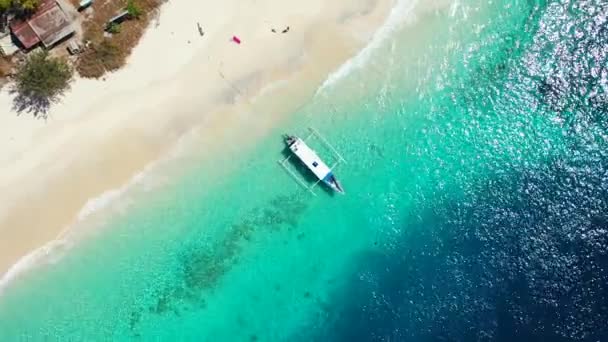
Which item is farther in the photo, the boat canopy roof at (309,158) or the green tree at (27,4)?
the boat canopy roof at (309,158)

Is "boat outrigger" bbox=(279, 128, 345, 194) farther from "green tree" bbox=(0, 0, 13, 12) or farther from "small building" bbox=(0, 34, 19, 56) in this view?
"green tree" bbox=(0, 0, 13, 12)

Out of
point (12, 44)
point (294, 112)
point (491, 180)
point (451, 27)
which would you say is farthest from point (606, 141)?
point (12, 44)

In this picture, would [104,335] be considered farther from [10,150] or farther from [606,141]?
[606,141]

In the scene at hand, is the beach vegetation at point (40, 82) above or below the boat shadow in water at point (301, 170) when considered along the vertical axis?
above

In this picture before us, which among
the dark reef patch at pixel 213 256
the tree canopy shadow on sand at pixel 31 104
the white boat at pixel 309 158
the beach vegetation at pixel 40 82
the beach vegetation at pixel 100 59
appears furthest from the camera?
the dark reef patch at pixel 213 256

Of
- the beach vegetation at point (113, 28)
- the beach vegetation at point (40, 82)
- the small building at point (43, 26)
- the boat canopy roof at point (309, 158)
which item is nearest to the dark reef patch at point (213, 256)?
the boat canopy roof at point (309, 158)

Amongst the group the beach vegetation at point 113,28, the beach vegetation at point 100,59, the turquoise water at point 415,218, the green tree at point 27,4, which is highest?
the green tree at point 27,4

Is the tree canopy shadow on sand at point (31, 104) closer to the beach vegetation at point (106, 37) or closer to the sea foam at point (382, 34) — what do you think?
the beach vegetation at point (106, 37)
